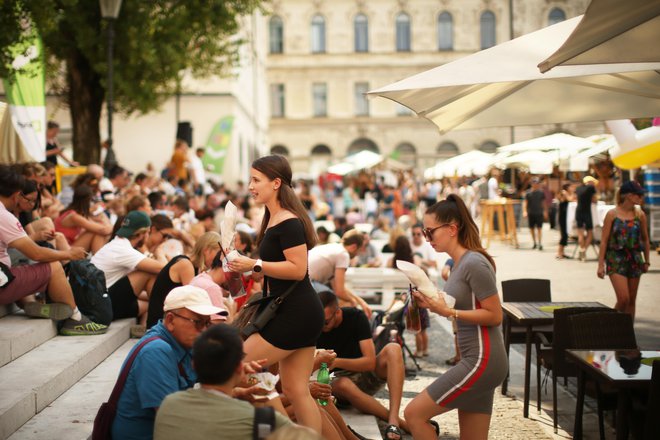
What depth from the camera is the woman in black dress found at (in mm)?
4535

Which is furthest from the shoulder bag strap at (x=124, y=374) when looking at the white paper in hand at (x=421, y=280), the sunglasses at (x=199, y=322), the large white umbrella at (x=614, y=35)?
the large white umbrella at (x=614, y=35)

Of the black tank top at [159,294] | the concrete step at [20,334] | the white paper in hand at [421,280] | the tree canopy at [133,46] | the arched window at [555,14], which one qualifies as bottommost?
the concrete step at [20,334]

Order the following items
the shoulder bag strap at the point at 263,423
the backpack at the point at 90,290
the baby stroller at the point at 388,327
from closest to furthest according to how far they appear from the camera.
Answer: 1. the shoulder bag strap at the point at 263,423
2. the backpack at the point at 90,290
3. the baby stroller at the point at 388,327

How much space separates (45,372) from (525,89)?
15.1ft

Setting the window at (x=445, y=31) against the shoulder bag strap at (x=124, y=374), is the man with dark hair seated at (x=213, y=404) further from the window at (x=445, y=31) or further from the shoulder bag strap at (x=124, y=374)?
the window at (x=445, y=31)

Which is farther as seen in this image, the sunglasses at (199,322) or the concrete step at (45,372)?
the concrete step at (45,372)

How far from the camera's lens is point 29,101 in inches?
448

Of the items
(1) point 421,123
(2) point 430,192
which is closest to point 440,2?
(1) point 421,123

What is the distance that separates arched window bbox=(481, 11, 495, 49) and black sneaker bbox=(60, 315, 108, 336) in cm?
5792

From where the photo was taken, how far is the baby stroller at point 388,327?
7656 mm

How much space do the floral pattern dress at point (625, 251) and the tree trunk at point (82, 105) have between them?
1155cm

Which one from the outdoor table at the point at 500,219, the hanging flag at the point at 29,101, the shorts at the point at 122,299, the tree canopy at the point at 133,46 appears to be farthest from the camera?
the outdoor table at the point at 500,219

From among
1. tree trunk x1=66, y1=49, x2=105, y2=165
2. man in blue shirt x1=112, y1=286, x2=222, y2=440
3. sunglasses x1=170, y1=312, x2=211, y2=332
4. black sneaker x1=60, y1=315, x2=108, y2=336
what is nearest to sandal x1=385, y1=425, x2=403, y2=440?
man in blue shirt x1=112, y1=286, x2=222, y2=440

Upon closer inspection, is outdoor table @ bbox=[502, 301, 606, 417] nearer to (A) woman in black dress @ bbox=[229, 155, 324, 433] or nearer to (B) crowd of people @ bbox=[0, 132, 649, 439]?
(B) crowd of people @ bbox=[0, 132, 649, 439]
